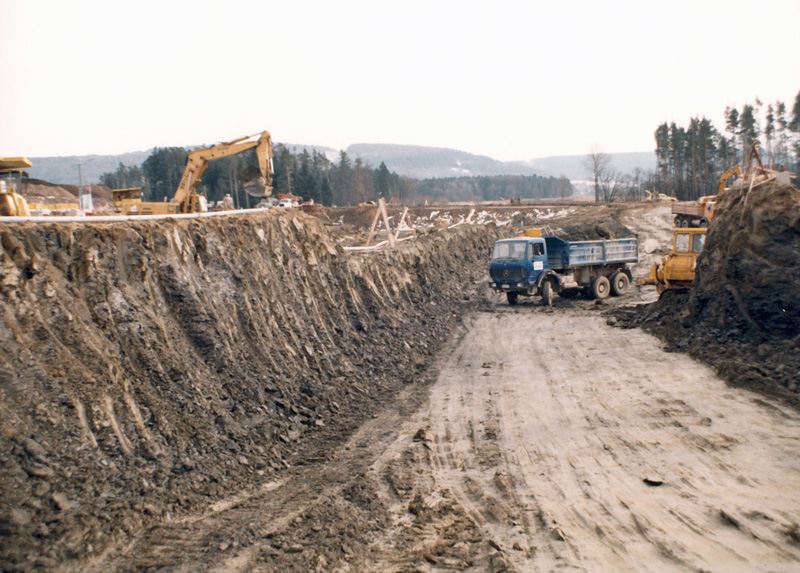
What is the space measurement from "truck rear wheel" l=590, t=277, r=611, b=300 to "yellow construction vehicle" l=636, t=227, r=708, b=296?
465 centimetres

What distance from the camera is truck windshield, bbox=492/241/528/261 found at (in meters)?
21.2

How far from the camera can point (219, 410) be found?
8.00 metres

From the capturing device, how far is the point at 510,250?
70.4ft

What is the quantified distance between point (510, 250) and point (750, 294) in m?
9.25

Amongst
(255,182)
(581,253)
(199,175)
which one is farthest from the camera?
(581,253)

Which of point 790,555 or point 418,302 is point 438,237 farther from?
point 790,555

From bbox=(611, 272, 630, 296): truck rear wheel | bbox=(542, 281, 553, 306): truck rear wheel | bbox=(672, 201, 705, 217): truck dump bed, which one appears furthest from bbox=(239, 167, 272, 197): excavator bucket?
bbox=(672, 201, 705, 217): truck dump bed

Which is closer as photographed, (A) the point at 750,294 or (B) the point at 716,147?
(A) the point at 750,294

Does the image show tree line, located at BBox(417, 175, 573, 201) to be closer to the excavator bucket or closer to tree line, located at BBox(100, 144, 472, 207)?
tree line, located at BBox(100, 144, 472, 207)

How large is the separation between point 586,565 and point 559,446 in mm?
3216

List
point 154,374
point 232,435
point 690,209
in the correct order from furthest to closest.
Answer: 1. point 690,209
2. point 232,435
3. point 154,374

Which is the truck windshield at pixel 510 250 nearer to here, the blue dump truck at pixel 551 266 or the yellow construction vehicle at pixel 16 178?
the blue dump truck at pixel 551 266

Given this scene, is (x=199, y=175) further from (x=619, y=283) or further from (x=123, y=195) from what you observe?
(x=619, y=283)

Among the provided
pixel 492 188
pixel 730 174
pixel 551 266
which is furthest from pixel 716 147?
pixel 492 188
